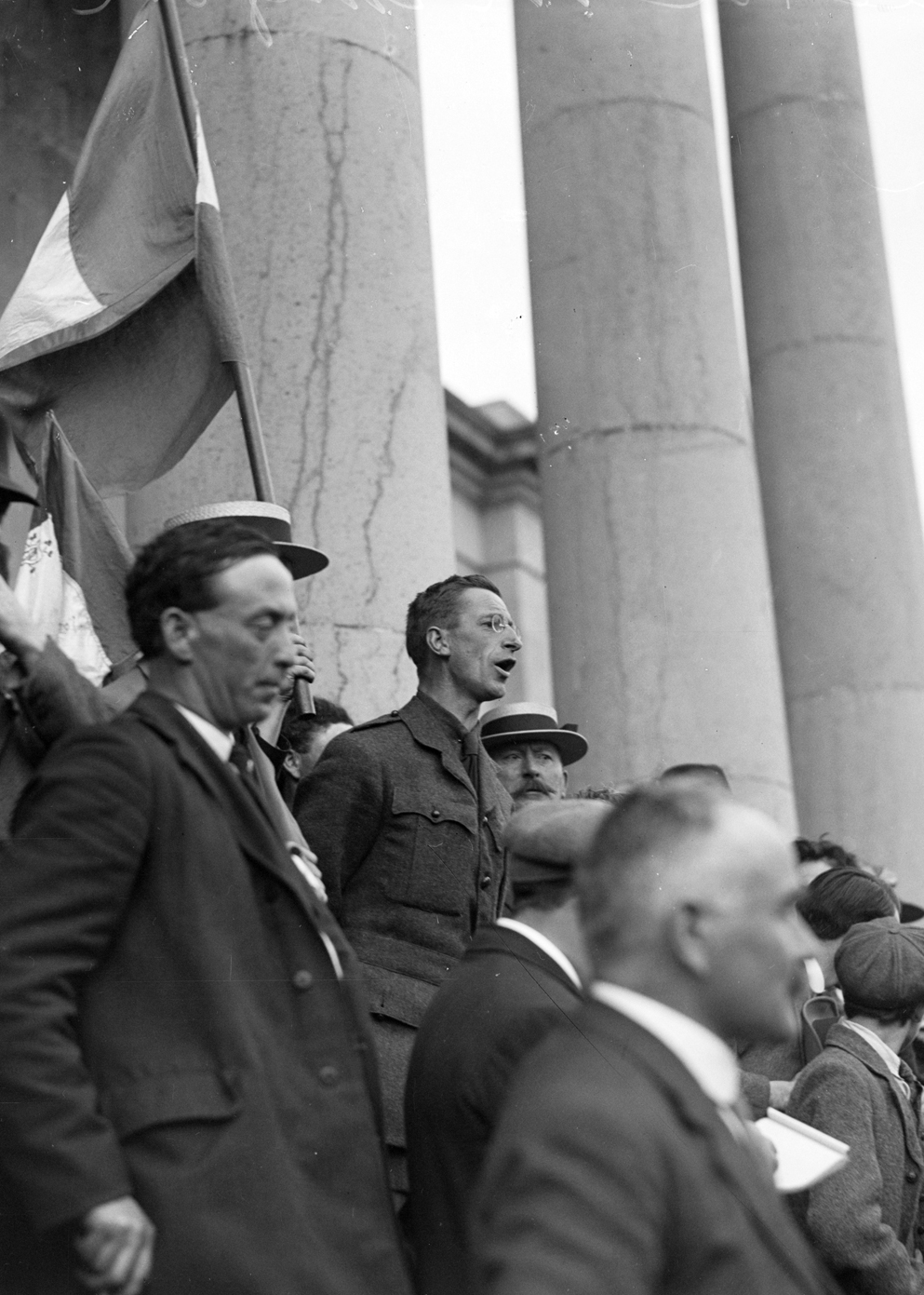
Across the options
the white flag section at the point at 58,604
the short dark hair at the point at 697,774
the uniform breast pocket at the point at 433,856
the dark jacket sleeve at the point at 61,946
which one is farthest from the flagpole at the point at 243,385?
the dark jacket sleeve at the point at 61,946

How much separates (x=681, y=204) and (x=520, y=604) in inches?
325

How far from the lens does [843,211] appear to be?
14.9 meters

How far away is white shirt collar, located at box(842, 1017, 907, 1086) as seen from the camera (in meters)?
5.57

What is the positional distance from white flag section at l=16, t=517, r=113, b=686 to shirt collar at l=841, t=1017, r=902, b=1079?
2.45 metres

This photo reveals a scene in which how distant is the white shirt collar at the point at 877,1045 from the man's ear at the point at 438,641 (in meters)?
1.69

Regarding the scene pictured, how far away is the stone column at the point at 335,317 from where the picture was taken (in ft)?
24.6

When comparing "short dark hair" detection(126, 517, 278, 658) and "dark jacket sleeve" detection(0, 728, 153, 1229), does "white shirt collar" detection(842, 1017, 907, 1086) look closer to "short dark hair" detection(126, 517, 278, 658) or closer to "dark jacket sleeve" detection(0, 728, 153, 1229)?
"short dark hair" detection(126, 517, 278, 658)

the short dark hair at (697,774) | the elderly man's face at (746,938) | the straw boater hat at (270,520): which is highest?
the straw boater hat at (270,520)

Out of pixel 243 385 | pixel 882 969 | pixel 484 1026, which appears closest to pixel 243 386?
pixel 243 385

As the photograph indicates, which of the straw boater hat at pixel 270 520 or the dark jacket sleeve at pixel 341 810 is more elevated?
the straw boater hat at pixel 270 520

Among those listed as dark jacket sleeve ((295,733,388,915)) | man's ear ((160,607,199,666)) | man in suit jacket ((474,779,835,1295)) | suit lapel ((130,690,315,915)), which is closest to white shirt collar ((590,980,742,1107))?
man in suit jacket ((474,779,835,1295))

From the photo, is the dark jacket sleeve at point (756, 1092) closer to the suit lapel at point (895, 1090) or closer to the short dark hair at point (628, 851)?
the suit lapel at point (895, 1090)

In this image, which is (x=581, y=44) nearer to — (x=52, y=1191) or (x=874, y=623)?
(x=874, y=623)

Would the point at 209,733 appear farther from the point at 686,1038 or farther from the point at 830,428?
the point at 830,428
